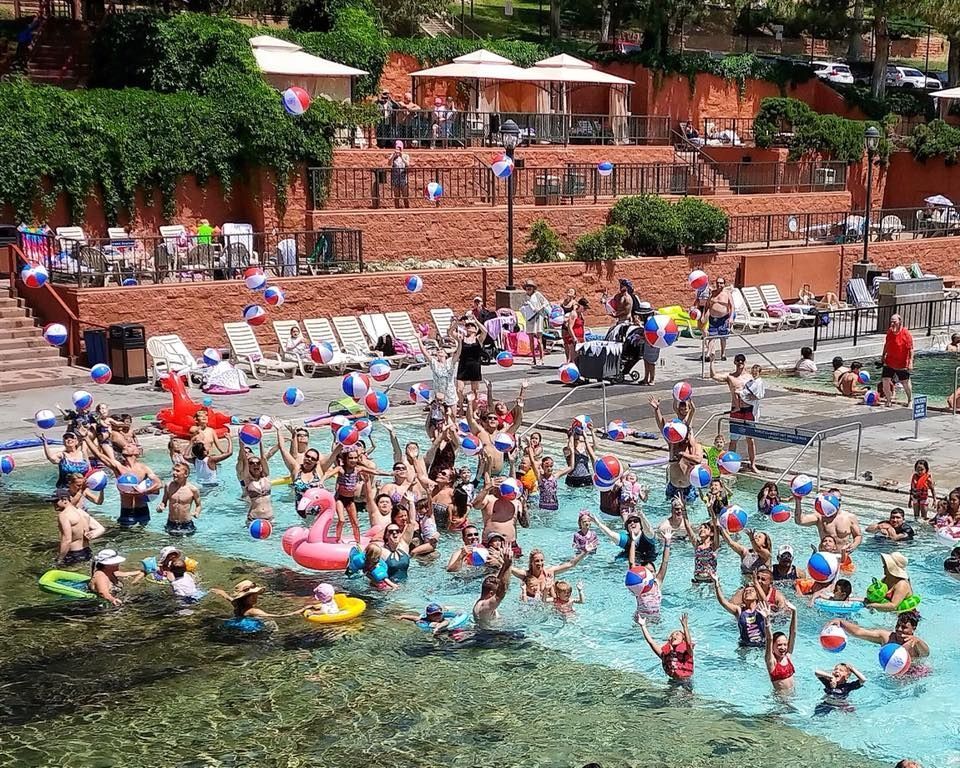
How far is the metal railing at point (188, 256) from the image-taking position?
2583 centimetres

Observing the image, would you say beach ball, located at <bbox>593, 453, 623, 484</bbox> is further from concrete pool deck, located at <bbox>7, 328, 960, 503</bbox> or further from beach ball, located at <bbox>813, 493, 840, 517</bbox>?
concrete pool deck, located at <bbox>7, 328, 960, 503</bbox>

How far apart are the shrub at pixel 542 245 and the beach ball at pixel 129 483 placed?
53.1 ft

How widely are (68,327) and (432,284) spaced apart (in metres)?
7.90

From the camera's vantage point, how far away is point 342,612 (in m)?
14.0

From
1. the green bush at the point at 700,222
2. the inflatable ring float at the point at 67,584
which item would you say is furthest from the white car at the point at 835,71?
the inflatable ring float at the point at 67,584


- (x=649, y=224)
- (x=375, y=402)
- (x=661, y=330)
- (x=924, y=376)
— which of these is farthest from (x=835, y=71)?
(x=375, y=402)

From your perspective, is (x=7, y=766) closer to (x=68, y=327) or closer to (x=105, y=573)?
(x=105, y=573)

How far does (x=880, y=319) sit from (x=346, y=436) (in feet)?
57.8

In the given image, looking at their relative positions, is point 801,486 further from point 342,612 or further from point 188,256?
point 188,256

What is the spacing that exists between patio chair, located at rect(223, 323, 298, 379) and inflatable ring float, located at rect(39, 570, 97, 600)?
10181 mm

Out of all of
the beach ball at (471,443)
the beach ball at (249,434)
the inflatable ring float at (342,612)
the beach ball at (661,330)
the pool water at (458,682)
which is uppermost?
the beach ball at (661,330)

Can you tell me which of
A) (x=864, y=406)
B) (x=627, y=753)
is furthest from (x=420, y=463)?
(x=864, y=406)

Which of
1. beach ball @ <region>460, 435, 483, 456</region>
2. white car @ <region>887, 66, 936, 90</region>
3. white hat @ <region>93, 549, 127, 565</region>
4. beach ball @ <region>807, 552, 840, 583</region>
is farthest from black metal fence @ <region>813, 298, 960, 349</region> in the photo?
white car @ <region>887, 66, 936, 90</region>

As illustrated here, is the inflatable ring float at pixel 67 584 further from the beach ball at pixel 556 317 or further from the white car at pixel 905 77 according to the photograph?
the white car at pixel 905 77
